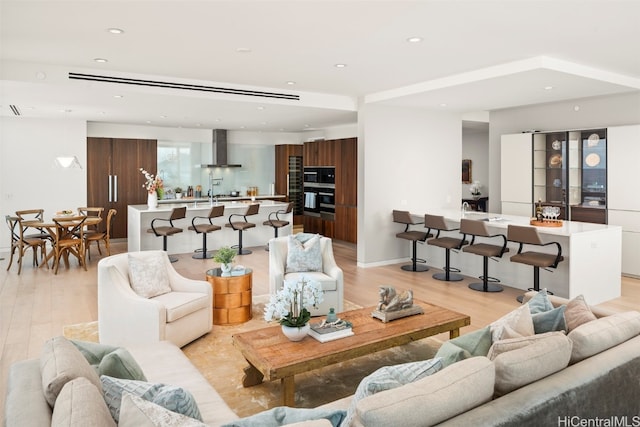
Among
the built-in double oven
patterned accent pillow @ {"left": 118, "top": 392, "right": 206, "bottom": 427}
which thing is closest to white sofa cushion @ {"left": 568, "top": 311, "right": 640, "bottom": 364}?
patterned accent pillow @ {"left": 118, "top": 392, "right": 206, "bottom": 427}

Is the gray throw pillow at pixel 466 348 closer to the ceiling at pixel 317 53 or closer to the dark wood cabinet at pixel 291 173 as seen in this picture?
the ceiling at pixel 317 53

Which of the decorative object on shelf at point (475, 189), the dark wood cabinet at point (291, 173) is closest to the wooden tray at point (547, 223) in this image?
the decorative object on shelf at point (475, 189)

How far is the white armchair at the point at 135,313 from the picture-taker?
3.75 metres

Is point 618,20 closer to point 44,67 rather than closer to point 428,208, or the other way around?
point 428,208

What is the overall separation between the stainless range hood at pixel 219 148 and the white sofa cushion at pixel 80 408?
32.1 feet

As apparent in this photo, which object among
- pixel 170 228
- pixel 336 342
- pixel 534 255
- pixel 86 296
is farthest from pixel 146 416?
pixel 170 228

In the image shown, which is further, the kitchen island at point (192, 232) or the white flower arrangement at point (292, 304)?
the kitchen island at point (192, 232)

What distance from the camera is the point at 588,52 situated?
465 centimetres

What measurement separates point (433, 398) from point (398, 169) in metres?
6.23

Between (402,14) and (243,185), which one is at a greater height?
(402,14)

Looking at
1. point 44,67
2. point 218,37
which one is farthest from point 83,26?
point 44,67

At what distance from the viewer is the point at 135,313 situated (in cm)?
379

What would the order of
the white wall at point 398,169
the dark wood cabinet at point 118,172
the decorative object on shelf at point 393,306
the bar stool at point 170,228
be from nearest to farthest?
the decorative object on shelf at point 393,306 < the white wall at point 398,169 < the bar stool at point 170,228 < the dark wood cabinet at point 118,172

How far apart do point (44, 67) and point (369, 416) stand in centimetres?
547
